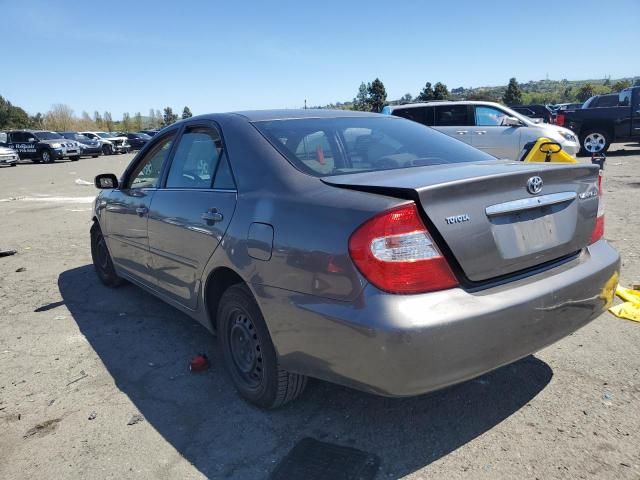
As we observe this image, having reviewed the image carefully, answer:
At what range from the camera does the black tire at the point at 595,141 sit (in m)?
16.0

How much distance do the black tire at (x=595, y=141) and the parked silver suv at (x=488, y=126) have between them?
15.7 ft

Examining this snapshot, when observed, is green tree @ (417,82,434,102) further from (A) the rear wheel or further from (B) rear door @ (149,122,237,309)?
(B) rear door @ (149,122,237,309)

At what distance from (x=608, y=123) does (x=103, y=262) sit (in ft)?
52.2

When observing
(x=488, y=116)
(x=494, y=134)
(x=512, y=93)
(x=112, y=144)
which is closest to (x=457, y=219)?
(x=494, y=134)

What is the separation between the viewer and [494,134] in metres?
11.7

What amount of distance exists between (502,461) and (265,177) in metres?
1.79

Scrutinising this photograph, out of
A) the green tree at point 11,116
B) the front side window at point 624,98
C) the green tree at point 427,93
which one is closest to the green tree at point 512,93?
Answer: the green tree at point 427,93

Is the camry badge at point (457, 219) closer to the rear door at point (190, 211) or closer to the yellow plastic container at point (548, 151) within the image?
the rear door at point (190, 211)

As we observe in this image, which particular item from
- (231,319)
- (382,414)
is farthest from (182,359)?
(382,414)

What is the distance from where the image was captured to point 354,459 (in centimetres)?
236

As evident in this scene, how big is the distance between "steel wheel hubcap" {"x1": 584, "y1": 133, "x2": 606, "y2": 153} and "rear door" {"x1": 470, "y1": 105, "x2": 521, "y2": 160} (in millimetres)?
6078

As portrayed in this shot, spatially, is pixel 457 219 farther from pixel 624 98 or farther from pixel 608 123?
pixel 624 98

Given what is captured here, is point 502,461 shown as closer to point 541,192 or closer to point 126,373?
point 541,192

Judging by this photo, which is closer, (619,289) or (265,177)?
(265,177)
